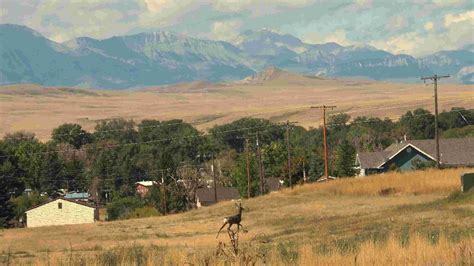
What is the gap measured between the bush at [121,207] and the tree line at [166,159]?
5.0 inches

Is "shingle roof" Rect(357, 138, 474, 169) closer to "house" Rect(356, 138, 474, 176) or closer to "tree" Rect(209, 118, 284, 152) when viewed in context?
"house" Rect(356, 138, 474, 176)

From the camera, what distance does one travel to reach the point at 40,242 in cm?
3931

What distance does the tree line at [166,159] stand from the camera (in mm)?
94125

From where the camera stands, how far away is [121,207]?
98250mm


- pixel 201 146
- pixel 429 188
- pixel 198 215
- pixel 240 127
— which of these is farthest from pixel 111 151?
pixel 429 188

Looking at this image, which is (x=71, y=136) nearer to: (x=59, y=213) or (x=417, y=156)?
(x=59, y=213)

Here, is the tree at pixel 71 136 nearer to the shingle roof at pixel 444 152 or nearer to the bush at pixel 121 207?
the bush at pixel 121 207

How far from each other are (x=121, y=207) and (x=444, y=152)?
38797 millimetres

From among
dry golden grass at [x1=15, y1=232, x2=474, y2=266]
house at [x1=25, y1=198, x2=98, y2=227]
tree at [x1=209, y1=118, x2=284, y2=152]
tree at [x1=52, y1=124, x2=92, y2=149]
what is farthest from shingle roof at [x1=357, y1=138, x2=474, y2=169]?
dry golden grass at [x1=15, y1=232, x2=474, y2=266]

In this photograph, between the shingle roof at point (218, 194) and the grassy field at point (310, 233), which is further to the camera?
the shingle roof at point (218, 194)

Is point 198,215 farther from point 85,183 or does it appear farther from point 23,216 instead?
point 85,183

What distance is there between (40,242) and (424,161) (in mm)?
65718

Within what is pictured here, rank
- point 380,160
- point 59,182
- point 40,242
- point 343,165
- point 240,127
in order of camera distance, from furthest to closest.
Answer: point 240,127 < point 59,182 < point 380,160 < point 343,165 < point 40,242

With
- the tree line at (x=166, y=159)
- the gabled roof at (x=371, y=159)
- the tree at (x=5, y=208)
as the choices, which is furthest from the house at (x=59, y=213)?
the gabled roof at (x=371, y=159)
